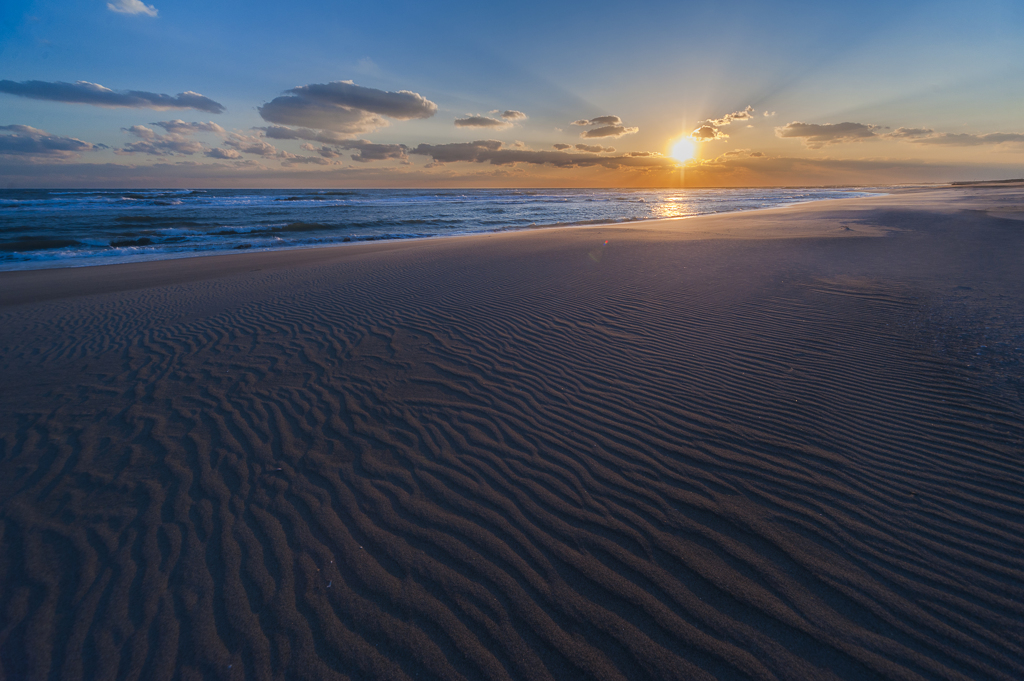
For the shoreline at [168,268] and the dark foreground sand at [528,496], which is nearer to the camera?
the dark foreground sand at [528,496]

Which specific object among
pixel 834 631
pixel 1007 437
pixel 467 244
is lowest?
pixel 834 631

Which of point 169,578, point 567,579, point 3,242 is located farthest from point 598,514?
point 3,242

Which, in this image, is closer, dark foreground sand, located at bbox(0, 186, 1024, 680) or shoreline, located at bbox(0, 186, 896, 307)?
dark foreground sand, located at bbox(0, 186, 1024, 680)

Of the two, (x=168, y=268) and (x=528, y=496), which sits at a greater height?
(x=168, y=268)

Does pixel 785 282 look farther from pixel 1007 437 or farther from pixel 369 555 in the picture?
pixel 369 555

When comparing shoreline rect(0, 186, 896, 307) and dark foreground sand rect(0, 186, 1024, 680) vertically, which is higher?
shoreline rect(0, 186, 896, 307)

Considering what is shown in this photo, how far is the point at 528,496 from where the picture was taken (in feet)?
11.7

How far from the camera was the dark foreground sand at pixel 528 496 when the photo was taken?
8.11 feet

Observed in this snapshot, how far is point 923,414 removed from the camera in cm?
432

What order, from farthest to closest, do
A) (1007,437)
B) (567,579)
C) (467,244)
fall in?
(467,244) < (1007,437) < (567,579)

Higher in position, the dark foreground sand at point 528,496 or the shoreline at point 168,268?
the shoreline at point 168,268

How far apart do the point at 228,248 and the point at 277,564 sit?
857 inches

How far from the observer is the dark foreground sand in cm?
247

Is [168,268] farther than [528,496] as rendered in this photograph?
Yes
